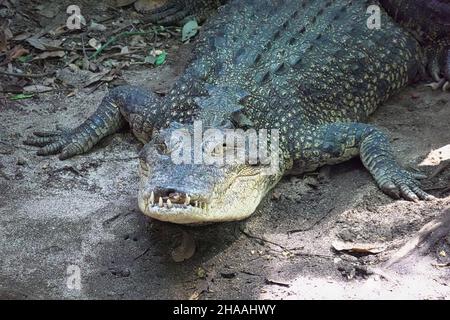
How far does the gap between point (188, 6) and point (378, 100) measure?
2502mm

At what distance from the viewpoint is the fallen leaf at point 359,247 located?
Result: 14.1ft

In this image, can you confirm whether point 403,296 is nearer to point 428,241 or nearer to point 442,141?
point 428,241

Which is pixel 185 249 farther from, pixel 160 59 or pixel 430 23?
pixel 430 23

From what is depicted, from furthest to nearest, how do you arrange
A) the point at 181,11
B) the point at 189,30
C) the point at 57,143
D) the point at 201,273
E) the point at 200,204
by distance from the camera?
1. the point at 181,11
2. the point at 189,30
3. the point at 57,143
4. the point at 201,273
5. the point at 200,204

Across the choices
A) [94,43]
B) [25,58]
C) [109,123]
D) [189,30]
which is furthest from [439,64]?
[25,58]

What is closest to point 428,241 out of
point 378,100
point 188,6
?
point 378,100

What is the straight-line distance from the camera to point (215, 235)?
4.58 metres

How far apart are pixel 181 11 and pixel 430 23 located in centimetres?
255

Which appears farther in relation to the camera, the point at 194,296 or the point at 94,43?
the point at 94,43

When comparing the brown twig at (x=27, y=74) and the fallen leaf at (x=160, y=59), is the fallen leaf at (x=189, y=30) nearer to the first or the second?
the fallen leaf at (x=160, y=59)

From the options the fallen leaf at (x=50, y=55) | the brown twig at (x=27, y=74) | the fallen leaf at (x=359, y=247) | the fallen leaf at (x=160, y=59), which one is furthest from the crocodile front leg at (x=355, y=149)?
the fallen leaf at (x=50, y=55)

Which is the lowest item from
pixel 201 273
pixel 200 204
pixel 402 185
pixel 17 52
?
pixel 201 273

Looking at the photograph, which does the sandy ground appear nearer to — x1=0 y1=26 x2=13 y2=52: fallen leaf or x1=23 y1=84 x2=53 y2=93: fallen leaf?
x1=23 y1=84 x2=53 y2=93: fallen leaf

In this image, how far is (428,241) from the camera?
4199mm
